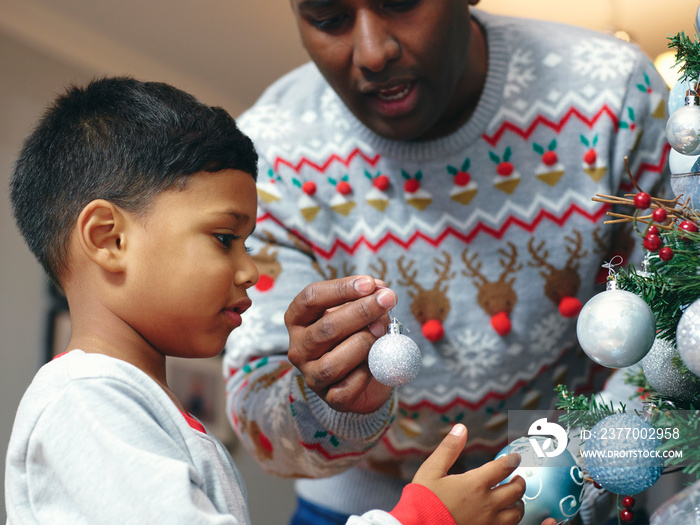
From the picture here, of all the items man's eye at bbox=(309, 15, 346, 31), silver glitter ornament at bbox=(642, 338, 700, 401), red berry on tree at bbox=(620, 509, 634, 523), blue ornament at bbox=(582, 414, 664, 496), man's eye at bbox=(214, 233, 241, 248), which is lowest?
red berry on tree at bbox=(620, 509, 634, 523)

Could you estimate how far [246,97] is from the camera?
3.45 meters

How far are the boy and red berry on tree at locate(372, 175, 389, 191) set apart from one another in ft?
1.18

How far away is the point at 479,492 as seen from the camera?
0.66 m

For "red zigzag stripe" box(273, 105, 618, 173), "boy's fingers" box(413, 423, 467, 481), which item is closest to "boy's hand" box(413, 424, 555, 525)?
"boy's fingers" box(413, 423, 467, 481)

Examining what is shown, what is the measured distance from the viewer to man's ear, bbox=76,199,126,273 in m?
0.69

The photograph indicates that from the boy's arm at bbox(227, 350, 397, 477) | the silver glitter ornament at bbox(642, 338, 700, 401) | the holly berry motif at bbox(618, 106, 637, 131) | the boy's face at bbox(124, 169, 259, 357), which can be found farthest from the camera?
the holly berry motif at bbox(618, 106, 637, 131)

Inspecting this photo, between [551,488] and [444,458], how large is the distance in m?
0.11

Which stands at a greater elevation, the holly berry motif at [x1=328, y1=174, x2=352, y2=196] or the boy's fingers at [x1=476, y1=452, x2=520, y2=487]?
the holly berry motif at [x1=328, y1=174, x2=352, y2=196]

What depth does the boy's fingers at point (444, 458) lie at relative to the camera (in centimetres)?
68

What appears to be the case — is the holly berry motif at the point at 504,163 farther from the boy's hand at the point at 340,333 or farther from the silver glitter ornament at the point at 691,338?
the silver glitter ornament at the point at 691,338

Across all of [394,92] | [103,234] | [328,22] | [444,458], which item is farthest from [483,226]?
[103,234]

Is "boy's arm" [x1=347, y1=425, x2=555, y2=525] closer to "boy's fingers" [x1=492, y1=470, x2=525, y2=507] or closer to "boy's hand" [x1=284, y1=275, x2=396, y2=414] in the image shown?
"boy's fingers" [x1=492, y1=470, x2=525, y2=507]

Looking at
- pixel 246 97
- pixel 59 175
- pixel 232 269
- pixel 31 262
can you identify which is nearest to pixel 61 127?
pixel 59 175

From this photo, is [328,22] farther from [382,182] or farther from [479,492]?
[479,492]
